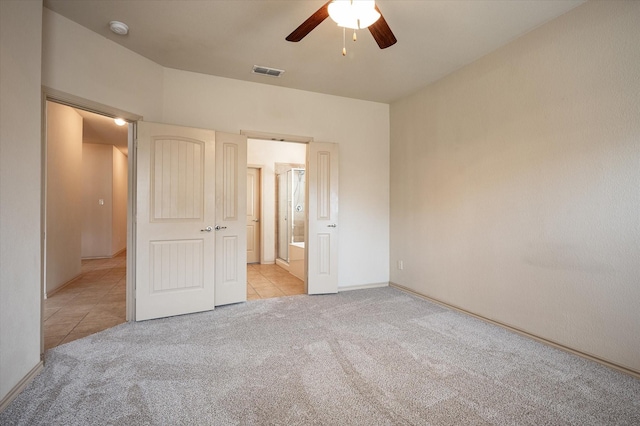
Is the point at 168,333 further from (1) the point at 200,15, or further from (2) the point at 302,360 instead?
(1) the point at 200,15

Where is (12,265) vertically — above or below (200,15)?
below

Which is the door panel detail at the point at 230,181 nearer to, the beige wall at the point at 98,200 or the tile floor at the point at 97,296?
the tile floor at the point at 97,296

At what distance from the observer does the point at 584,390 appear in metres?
1.99

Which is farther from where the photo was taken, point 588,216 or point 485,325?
point 485,325

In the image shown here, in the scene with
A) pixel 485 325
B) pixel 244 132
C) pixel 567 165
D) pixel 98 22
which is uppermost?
pixel 98 22

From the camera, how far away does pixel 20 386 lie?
193cm

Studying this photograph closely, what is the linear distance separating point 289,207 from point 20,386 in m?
5.04

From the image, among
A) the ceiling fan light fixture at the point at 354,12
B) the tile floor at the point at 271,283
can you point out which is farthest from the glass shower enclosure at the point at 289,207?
the ceiling fan light fixture at the point at 354,12

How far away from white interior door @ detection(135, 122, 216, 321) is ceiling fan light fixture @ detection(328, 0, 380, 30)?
218 cm

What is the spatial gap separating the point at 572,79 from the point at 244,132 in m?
3.44

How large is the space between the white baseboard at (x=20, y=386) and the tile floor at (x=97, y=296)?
0.55m

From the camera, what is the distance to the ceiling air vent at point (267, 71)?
3.63m

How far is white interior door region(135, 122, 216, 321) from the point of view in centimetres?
321

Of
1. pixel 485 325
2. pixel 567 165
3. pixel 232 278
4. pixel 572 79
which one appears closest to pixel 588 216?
pixel 567 165
